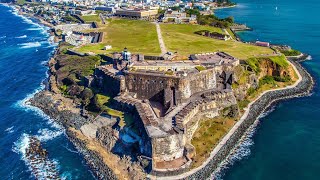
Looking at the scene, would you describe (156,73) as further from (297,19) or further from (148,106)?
(297,19)

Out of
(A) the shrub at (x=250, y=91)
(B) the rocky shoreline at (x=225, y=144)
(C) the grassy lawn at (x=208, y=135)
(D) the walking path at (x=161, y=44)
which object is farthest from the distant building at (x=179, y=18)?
(C) the grassy lawn at (x=208, y=135)

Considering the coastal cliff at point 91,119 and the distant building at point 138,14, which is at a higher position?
the distant building at point 138,14

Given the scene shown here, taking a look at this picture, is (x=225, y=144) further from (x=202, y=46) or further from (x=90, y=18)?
(x=90, y=18)

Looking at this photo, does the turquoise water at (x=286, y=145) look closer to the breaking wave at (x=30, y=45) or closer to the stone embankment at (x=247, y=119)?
the stone embankment at (x=247, y=119)

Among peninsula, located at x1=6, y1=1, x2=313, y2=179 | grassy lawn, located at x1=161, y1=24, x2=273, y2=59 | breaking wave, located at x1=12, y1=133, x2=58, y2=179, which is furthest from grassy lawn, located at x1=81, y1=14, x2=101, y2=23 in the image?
breaking wave, located at x1=12, y1=133, x2=58, y2=179

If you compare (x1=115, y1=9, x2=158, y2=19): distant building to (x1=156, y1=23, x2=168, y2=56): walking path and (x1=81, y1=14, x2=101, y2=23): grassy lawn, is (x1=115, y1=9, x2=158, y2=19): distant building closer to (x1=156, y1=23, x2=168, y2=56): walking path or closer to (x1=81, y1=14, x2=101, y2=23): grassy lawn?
(x1=81, y1=14, x2=101, y2=23): grassy lawn
